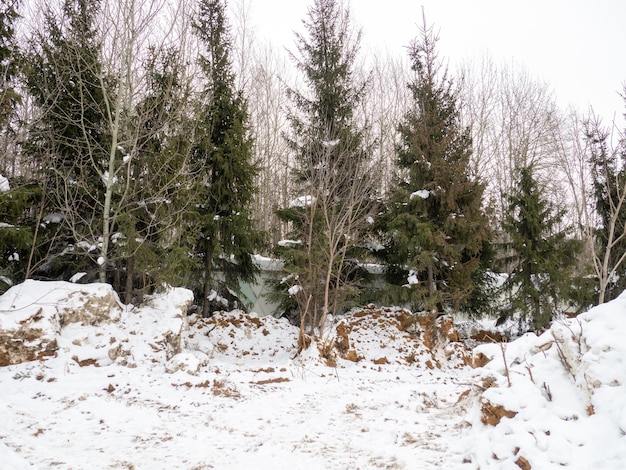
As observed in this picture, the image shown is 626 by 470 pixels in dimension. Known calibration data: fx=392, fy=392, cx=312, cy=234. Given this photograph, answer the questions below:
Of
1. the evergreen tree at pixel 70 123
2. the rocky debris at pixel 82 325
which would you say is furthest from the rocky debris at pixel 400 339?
the evergreen tree at pixel 70 123

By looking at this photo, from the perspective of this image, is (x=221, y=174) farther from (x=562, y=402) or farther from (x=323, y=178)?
(x=562, y=402)

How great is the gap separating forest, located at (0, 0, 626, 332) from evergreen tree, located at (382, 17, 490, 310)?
0.19 ft

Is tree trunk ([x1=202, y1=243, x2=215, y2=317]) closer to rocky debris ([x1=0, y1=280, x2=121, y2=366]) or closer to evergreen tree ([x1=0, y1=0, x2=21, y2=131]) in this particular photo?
rocky debris ([x1=0, y1=280, x2=121, y2=366])

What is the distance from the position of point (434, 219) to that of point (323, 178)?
342 centimetres

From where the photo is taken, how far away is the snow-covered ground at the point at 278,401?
3320 millimetres

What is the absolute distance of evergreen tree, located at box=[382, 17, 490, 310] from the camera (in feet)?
33.7

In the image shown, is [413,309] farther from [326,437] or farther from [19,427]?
[19,427]

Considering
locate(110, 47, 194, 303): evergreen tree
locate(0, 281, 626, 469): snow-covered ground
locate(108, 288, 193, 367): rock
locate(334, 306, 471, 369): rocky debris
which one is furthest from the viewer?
locate(334, 306, 471, 369): rocky debris

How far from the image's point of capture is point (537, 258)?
10875 millimetres

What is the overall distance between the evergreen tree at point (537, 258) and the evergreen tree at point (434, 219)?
107 centimetres

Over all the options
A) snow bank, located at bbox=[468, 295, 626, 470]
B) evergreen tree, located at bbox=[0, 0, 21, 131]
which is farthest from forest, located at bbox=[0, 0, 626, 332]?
snow bank, located at bbox=[468, 295, 626, 470]

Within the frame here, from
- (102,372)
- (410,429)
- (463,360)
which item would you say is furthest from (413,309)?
(102,372)

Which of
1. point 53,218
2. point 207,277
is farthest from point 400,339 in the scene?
point 53,218

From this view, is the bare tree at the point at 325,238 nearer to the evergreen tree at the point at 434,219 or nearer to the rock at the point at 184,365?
the evergreen tree at the point at 434,219
